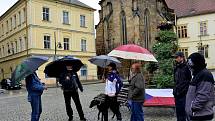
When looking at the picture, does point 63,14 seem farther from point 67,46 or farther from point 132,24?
point 132,24

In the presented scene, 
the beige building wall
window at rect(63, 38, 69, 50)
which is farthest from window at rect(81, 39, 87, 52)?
the beige building wall

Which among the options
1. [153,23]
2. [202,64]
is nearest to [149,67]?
[202,64]

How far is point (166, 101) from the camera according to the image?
40.3 ft

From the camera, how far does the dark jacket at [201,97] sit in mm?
5621

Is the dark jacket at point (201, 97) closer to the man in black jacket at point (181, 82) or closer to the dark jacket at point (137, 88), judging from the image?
the man in black jacket at point (181, 82)

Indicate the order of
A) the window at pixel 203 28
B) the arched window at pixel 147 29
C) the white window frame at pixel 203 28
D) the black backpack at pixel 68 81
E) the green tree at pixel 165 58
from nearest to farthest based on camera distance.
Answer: the black backpack at pixel 68 81, the green tree at pixel 165 58, the arched window at pixel 147 29, the white window frame at pixel 203 28, the window at pixel 203 28

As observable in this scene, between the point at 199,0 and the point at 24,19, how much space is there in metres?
27.1

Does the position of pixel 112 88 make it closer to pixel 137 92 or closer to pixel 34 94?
pixel 137 92

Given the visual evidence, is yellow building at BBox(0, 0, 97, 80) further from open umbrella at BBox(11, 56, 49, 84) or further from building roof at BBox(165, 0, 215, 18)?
open umbrella at BBox(11, 56, 49, 84)

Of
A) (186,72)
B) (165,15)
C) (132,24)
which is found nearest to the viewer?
(186,72)

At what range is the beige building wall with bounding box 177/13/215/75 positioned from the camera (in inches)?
2130

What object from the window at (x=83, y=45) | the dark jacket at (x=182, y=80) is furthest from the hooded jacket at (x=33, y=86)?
the window at (x=83, y=45)

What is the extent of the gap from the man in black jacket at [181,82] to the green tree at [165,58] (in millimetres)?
4867

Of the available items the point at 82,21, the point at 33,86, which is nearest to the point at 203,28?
the point at 82,21
